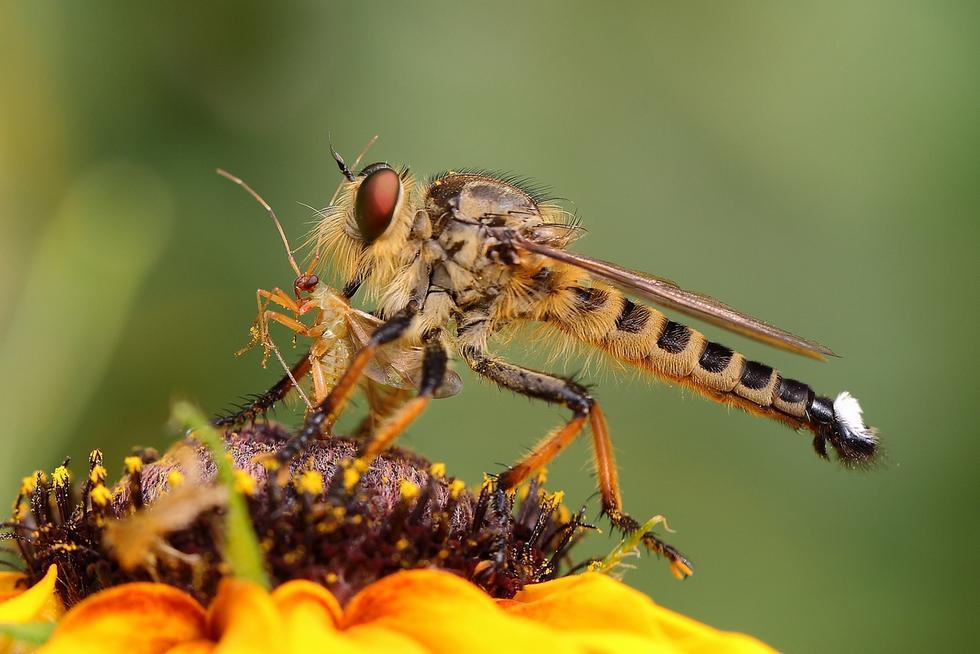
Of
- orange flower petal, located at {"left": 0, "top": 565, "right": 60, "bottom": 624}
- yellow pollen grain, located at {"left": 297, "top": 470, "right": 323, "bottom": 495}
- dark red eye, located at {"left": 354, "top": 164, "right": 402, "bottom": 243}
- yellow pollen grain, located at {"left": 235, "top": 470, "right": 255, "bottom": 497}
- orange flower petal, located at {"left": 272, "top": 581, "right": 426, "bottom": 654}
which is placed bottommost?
orange flower petal, located at {"left": 0, "top": 565, "right": 60, "bottom": 624}

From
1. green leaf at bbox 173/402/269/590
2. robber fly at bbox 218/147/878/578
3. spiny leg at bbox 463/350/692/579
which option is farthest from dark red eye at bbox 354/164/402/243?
green leaf at bbox 173/402/269/590

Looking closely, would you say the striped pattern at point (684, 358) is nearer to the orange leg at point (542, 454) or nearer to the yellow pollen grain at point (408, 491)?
the orange leg at point (542, 454)

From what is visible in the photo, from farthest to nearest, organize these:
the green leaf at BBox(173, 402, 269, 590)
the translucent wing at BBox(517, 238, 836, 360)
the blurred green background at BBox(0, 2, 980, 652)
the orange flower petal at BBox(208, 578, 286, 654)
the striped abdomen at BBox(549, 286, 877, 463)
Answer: the blurred green background at BBox(0, 2, 980, 652), the striped abdomen at BBox(549, 286, 877, 463), the translucent wing at BBox(517, 238, 836, 360), the orange flower petal at BBox(208, 578, 286, 654), the green leaf at BBox(173, 402, 269, 590)

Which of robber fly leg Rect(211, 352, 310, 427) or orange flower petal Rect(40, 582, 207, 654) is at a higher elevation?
robber fly leg Rect(211, 352, 310, 427)

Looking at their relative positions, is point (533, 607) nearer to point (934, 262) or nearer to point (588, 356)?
point (588, 356)

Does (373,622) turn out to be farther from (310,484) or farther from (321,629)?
(310,484)

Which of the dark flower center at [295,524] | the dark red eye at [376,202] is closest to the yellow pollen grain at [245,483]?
the dark flower center at [295,524]

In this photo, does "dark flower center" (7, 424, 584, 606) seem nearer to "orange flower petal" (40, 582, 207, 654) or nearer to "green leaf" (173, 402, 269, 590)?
"orange flower petal" (40, 582, 207, 654)
